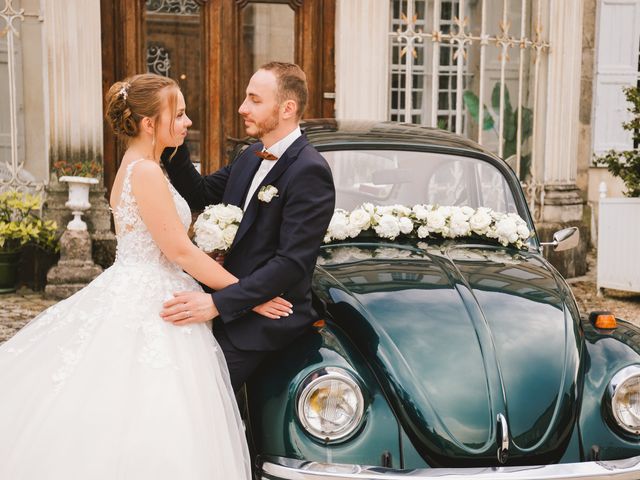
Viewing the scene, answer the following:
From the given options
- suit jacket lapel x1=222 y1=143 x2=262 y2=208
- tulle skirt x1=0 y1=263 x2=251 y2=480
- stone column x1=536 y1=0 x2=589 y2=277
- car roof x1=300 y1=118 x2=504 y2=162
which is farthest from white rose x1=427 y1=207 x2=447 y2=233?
stone column x1=536 y1=0 x2=589 y2=277

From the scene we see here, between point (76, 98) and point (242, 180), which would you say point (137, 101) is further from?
point (76, 98)

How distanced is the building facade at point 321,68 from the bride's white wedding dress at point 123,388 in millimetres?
5001

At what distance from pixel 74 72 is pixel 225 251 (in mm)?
5174

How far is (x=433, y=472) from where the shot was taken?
9.59ft

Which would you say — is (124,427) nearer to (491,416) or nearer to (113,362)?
(113,362)

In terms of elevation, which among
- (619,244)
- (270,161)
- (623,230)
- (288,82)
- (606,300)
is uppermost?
(288,82)

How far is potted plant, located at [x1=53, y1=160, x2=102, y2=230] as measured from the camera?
7.67 metres

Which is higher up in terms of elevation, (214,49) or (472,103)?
(214,49)

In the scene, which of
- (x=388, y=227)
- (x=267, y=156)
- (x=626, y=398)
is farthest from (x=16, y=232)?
(x=626, y=398)

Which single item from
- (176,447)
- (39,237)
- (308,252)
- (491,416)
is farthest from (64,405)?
(39,237)

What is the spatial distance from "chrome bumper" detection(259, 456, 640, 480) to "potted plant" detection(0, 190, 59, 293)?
17.4 feet

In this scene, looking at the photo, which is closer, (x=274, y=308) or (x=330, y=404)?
(x=330, y=404)

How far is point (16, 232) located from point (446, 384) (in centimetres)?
554

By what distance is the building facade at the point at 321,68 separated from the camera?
26.3ft
